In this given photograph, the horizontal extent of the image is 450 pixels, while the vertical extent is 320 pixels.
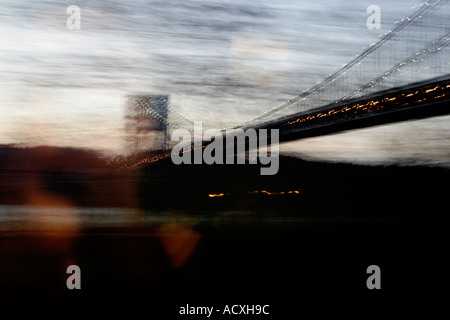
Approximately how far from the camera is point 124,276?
8.01 metres

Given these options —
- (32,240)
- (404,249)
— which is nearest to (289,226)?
(404,249)

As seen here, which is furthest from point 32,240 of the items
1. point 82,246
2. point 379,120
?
point 379,120

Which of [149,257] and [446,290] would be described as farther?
[149,257]

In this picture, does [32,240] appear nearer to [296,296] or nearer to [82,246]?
[82,246]

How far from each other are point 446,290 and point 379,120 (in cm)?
1723

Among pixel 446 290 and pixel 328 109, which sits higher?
pixel 328 109

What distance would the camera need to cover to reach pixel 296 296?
6699 millimetres

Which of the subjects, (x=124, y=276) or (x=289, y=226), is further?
(x=289, y=226)

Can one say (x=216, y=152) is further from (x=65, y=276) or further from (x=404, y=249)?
(x=65, y=276)
